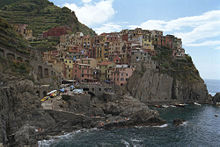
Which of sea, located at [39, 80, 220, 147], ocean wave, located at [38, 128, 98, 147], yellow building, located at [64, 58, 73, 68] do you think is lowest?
sea, located at [39, 80, 220, 147]

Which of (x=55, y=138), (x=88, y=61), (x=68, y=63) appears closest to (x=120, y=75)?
(x=88, y=61)

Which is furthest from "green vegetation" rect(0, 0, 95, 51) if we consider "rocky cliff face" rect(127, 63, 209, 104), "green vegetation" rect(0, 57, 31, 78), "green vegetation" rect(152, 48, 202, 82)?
"green vegetation" rect(152, 48, 202, 82)

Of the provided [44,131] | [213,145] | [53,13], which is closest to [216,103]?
[213,145]

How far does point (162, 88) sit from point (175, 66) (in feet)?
56.3

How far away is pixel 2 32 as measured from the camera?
57219 mm

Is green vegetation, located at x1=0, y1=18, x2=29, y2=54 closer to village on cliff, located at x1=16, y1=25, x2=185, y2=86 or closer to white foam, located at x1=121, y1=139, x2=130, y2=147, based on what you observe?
village on cliff, located at x1=16, y1=25, x2=185, y2=86

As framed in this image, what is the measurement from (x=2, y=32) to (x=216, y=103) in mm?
99493

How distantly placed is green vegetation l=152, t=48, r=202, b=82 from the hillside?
61562 millimetres

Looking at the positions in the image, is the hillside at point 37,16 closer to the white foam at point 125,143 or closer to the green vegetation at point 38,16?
the green vegetation at point 38,16

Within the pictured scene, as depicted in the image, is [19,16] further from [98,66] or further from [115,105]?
[115,105]

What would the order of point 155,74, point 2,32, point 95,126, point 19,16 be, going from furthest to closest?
point 19,16 < point 155,74 < point 2,32 < point 95,126

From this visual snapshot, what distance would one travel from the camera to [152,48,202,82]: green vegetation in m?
92.7

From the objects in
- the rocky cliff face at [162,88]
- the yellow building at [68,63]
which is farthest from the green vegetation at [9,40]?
the rocky cliff face at [162,88]

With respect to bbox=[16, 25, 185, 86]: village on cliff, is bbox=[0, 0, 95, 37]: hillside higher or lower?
higher
